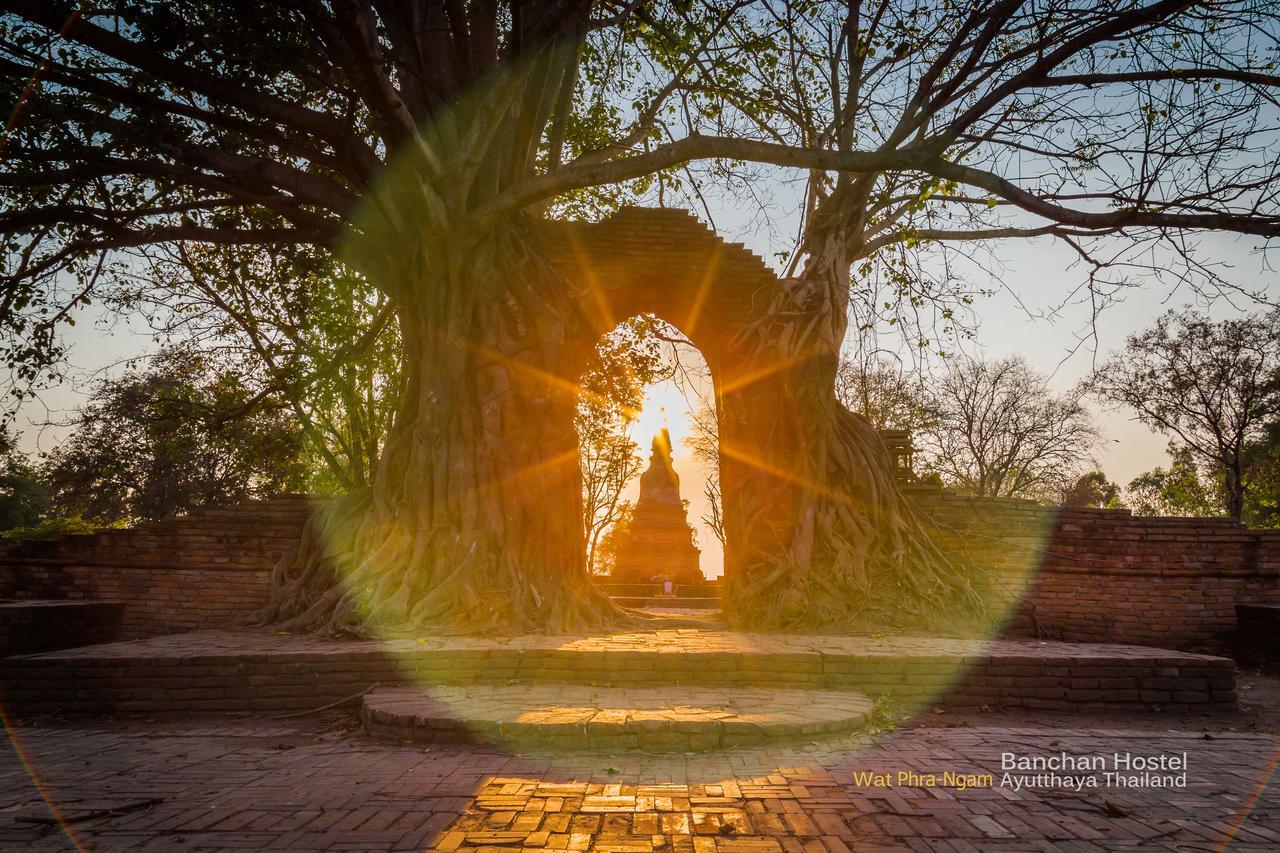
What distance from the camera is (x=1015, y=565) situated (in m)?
9.23

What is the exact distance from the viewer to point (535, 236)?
8852 millimetres

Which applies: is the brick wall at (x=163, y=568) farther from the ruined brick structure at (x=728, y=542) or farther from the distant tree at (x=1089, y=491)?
the distant tree at (x=1089, y=491)

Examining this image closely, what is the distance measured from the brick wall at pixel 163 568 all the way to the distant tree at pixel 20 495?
2253cm

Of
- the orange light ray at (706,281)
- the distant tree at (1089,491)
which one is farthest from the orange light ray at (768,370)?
the distant tree at (1089,491)

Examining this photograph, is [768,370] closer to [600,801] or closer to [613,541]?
[600,801]

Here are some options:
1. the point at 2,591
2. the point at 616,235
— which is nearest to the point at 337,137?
the point at 616,235

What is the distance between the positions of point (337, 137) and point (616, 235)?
3.34 m

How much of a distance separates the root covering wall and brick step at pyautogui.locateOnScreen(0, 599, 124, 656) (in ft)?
3.55

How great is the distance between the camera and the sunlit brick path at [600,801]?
2.84 metres

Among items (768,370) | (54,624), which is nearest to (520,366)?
(768,370)

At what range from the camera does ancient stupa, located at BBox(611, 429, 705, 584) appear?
19.1m

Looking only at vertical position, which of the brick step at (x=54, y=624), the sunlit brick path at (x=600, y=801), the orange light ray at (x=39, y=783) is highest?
the brick step at (x=54, y=624)

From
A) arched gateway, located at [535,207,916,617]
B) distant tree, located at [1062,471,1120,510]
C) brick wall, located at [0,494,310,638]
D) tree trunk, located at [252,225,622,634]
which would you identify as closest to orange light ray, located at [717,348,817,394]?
arched gateway, located at [535,207,916,617]

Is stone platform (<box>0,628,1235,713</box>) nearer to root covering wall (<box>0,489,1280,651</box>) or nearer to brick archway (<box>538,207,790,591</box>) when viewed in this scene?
root covering wall (<box>0,489,1280,651</box>)
